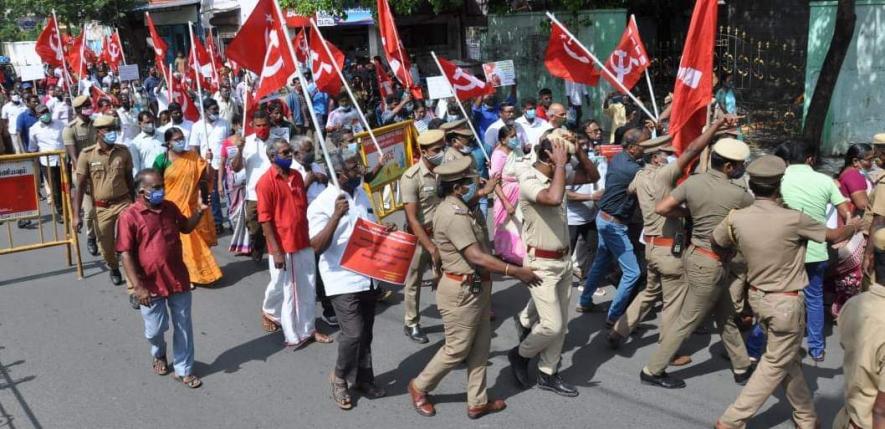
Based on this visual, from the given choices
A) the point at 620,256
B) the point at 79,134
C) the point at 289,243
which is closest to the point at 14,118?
the point at 79,134

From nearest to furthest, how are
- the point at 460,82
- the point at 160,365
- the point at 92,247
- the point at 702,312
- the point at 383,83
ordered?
1. the point at 702,312
2. the point at 160,365
3. the point at 92,247
4. the point at 460,82
5. the point at 383,83

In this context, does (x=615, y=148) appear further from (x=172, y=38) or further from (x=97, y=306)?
(x=172, y=38)

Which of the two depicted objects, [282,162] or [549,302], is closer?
[549,302]

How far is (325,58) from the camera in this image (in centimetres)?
1021

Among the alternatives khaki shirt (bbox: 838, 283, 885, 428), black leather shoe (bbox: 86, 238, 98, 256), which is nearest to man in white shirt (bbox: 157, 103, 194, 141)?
black leather shoe (bbox: 86, 238, 98, 256)

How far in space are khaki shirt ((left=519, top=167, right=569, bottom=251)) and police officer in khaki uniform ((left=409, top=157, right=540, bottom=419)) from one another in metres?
0.33

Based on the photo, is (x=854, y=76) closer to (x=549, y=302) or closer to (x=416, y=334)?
(x=416, y=334)

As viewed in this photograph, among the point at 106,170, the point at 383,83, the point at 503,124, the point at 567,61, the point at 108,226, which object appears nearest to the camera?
the point at 106,170

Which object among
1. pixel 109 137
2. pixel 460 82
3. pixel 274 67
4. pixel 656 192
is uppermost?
pixel 274 67

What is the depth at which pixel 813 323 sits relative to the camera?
5887 mm

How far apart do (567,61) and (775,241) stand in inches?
203

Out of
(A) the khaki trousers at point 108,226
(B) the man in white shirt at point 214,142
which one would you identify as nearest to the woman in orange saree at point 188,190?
(A) the khaki trousers at point 108,226

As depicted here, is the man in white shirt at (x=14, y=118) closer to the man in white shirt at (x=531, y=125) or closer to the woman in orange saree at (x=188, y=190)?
the woman in orange saree at (x=188, y=190)

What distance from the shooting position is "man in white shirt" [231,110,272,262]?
27.7ft
